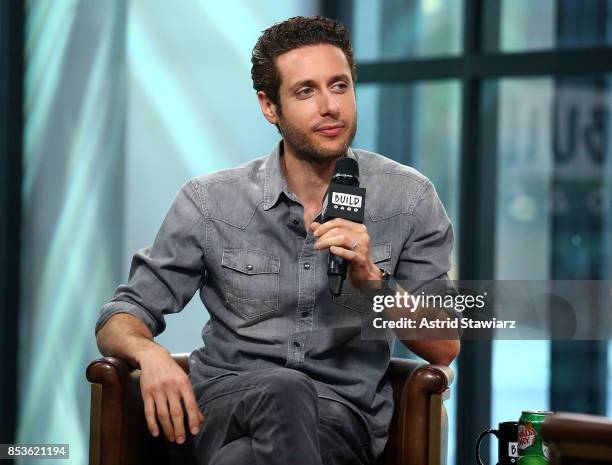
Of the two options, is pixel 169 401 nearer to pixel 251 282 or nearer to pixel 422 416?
pixel 251 282

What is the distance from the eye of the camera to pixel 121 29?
418 centimetres

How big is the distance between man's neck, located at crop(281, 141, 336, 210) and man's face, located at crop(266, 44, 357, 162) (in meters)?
0.03

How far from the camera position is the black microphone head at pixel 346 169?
210 cm

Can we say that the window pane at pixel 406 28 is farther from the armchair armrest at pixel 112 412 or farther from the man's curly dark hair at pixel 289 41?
the armchair armrest at pixel 112 412

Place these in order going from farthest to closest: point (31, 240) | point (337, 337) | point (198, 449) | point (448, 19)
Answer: point (448, 19) → point (31, 240) → point (337, 337) → point (198, 449)

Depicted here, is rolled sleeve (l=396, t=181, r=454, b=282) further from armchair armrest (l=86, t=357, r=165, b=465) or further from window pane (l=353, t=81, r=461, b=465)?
window pane (l=353, t=81, r=461, b=465)

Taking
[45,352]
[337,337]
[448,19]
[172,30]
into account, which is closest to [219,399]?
[337,337]

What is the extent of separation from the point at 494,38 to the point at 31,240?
84.2 inches

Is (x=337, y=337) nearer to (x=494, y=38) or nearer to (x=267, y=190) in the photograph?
(x=267, y=190)

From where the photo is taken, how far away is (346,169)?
2111mm

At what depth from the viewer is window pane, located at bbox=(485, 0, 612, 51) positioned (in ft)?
13.8

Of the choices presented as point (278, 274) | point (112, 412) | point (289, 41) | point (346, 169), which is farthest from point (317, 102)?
point (112, 412)

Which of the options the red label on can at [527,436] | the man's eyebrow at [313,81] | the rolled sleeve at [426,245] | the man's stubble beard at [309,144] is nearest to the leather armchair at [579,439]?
the red label on can at [527,436]
